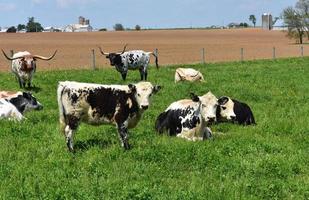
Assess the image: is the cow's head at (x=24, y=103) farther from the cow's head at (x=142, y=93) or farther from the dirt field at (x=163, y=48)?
the dirt field at (x=163, y=48)

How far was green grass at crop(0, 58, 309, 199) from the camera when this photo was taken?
7.10m

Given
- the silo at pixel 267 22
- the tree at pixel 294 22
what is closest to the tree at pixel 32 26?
the silo at pixel 267 22

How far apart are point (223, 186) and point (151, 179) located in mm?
1071

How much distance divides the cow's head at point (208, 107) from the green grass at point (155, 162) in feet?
1.53

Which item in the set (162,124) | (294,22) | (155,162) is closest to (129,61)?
(162,124)

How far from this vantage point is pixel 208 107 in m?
10.5

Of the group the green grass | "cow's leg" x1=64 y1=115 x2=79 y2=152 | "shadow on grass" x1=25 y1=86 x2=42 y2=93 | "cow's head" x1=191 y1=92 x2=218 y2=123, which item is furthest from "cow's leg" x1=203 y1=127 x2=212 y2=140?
"shadow on grass" x1=25 y1=86 x2=42 y2=93

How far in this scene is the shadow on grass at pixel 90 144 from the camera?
31.7 ft

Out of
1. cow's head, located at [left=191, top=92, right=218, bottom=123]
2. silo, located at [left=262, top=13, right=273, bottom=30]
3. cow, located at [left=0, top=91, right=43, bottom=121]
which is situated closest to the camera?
cow's head, located at [left=191, top=92, right=218, bottom=123]

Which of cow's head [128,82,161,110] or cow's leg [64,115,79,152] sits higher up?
cow's head [128,82,161,110]

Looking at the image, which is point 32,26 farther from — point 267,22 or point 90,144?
point 90,144

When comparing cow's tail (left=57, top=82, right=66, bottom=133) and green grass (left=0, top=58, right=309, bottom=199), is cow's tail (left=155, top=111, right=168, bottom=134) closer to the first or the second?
green grass (left=0, top=58, right=309, bottom=199)

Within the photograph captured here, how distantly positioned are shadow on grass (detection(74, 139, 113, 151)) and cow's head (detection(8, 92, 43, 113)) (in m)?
4.29

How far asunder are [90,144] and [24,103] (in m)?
4.84
